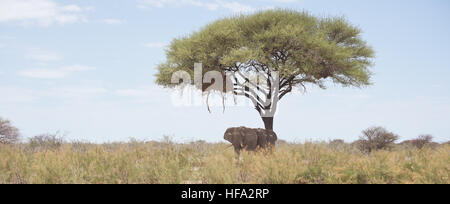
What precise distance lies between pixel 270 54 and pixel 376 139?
8471mm

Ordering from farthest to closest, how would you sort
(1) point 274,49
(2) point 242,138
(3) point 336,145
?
(3) point 336,145, (1) point 274,49, (2) point 242,138

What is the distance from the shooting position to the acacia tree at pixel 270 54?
67.7 ft

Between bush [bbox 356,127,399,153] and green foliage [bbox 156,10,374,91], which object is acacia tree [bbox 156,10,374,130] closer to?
green foliage [bbox 156,10,374,91]

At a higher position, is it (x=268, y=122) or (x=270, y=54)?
(x=270, y=54)

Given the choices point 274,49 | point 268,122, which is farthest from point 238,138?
point 274,49

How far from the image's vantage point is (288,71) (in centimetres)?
2028

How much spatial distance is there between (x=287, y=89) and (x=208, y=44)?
555 centimetres

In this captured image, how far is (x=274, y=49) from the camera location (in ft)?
70.3

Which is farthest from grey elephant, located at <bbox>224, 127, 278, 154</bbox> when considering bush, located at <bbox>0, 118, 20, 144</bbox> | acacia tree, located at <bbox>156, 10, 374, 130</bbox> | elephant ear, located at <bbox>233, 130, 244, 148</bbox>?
bush, located at <bbox>0, 118, 20, 144</bbox>

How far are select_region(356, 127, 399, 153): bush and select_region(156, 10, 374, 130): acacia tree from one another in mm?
3117

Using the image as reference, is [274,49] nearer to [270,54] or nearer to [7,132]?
[270,54]

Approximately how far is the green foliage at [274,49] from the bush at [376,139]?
311cm

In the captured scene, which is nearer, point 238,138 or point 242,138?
point 238,138
